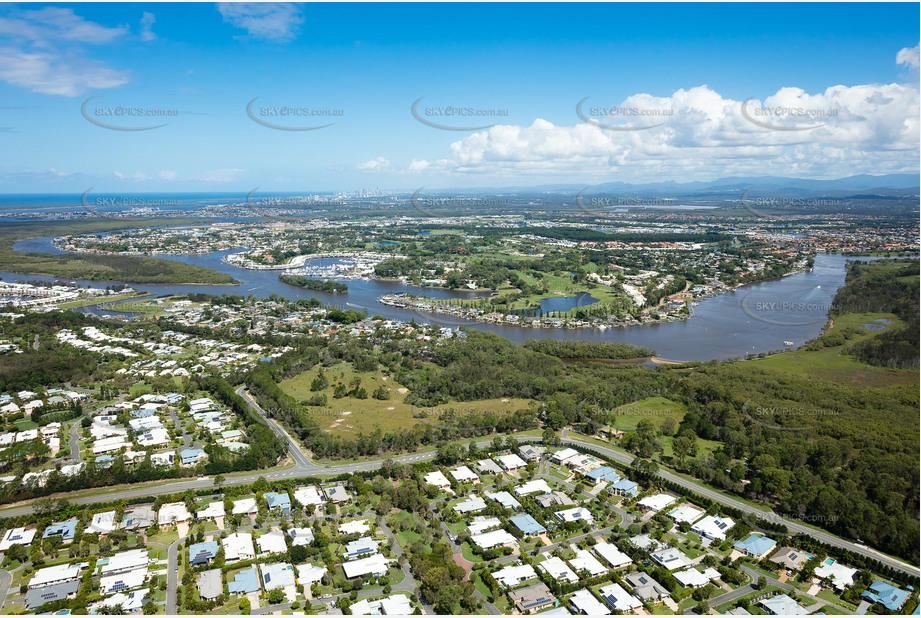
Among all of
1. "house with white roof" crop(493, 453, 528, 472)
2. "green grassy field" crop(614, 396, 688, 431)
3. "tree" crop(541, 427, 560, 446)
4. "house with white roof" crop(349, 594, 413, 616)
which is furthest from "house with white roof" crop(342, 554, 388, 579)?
"green grassy field" crop(614, 396, 688, 431)

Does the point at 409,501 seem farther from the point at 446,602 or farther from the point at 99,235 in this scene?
the point at 99,235

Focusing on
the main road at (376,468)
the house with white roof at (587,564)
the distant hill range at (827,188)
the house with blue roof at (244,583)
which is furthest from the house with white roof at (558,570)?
the distant hill range at (827,188)

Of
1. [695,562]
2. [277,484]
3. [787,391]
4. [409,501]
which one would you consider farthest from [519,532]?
[787,391]

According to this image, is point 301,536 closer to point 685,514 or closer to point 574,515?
point 574,515

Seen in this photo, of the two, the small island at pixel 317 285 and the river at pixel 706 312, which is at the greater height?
the small island at pixel 317 285

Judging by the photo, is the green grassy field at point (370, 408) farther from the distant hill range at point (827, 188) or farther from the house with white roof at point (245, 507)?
the distant hill range at point (827, 188)

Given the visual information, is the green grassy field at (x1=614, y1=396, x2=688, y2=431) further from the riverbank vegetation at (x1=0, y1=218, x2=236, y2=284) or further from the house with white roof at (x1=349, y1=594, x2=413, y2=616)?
the riverbank vegetation at (x1=0, y1=218, x2=236, y2=284)

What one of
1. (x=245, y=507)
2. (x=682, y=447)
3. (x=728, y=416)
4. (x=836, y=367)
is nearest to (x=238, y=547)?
(x=245, y=507)
